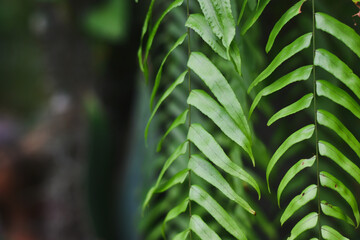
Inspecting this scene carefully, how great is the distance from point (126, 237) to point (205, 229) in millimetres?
1289

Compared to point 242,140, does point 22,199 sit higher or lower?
lower

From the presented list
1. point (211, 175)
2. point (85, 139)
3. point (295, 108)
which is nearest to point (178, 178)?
point (211, 175)

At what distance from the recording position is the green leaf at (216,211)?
0.43 meters

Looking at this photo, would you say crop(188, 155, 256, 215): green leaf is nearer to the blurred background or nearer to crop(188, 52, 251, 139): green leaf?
crop(188, 52, 251, 139): green leaf

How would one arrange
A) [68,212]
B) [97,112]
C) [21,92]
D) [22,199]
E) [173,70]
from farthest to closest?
[21,92] < [22,199] < [68,212] < [97,112] < [173,70]

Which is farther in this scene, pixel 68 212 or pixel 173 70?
pixel 68 212

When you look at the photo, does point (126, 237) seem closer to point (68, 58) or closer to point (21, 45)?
point (68, 58)

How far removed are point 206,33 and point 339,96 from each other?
149 mm

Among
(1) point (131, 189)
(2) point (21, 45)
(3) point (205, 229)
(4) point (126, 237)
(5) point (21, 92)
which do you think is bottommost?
(5) point (21, 92)

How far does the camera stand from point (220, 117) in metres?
0.45

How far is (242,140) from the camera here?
43 cm

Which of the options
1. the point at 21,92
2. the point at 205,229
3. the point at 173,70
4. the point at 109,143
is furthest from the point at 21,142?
the point at 21,92

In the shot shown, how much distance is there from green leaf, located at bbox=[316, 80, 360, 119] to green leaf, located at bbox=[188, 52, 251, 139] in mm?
80

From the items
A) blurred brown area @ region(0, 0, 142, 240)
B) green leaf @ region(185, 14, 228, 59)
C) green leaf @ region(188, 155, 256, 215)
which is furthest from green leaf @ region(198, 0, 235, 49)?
blurred brown area @ region(0, 0, 142, 240)
